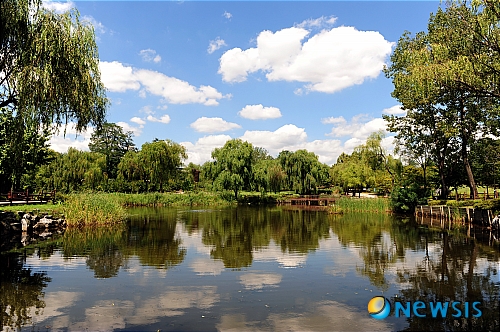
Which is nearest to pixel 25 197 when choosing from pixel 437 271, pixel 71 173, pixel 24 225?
pixel 24 225

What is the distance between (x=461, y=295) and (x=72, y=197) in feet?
64.7

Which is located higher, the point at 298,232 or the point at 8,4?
the point at 8,4

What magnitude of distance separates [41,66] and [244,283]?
27.9ft

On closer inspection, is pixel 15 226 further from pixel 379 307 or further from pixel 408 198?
pixel 408 198

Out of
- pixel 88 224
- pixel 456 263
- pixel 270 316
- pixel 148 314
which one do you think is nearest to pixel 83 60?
pixel 148 314

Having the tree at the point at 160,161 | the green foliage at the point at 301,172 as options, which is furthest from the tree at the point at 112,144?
the green foliage at the point at 301,172

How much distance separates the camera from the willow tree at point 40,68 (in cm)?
1019

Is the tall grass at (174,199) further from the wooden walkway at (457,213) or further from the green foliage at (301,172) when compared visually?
the wooden walkway at (457,213)

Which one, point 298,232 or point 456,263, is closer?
point 456,263

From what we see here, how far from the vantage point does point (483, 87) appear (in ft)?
47.1

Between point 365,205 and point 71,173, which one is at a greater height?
point 71,173

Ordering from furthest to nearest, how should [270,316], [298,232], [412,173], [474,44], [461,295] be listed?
[412,173]
[298,232]
[474,44]
[461,295]
[270,316]

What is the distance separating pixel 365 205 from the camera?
32.3 meters

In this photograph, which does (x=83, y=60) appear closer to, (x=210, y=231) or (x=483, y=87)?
(x=210, y=231)
